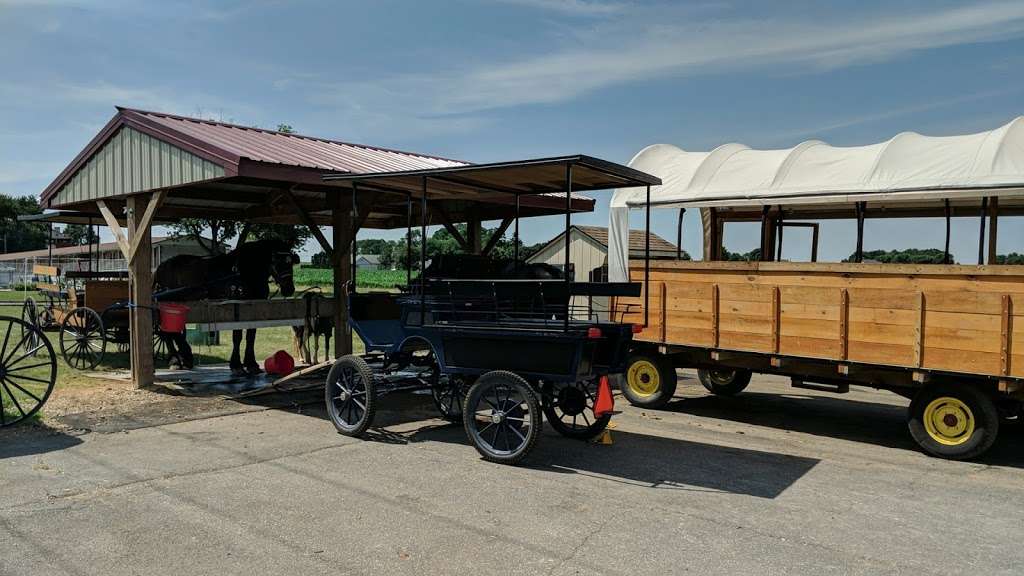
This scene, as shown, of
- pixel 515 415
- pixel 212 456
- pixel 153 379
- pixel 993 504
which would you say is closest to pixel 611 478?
pixel 515 415

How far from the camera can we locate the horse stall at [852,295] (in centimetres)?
727

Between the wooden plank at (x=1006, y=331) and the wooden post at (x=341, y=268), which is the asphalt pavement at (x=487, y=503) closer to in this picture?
the wooden plank at (x=1006, y=331)

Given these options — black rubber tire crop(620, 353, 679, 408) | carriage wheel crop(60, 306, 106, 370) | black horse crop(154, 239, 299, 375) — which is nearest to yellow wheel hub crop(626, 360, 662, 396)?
black rubber tire crop(620, 353, 679, 408)

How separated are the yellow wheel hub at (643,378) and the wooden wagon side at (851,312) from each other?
20.9 inches

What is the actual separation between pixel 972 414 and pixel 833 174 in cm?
371

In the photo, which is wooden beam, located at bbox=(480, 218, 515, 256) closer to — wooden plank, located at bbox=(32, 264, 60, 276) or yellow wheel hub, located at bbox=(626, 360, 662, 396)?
yellow wheel hub, located at bbox=(626, 360, 662, 396)

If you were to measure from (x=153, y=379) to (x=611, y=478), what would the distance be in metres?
7.42

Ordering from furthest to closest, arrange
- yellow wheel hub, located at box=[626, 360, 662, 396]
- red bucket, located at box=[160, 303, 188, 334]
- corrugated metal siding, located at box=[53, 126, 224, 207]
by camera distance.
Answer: red bucket, located at box=[160, 303, 188, 334]
yellow wheel hub, located at box=[626, 360, 662, 396]
corrugated metal siding, located at box=[53, 126, 224, 207]

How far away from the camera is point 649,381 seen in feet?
33.4

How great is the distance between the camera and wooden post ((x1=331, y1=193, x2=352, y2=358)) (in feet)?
36.1

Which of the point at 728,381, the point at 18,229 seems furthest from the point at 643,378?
the point at 18,229

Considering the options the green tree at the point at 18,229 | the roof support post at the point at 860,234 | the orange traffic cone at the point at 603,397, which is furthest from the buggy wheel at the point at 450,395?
the green tree at the point at 18,229

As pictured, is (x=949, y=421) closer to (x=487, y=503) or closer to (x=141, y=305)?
(x=487, y=503)

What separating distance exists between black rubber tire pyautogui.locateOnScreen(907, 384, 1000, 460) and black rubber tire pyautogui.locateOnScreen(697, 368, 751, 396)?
336cm
